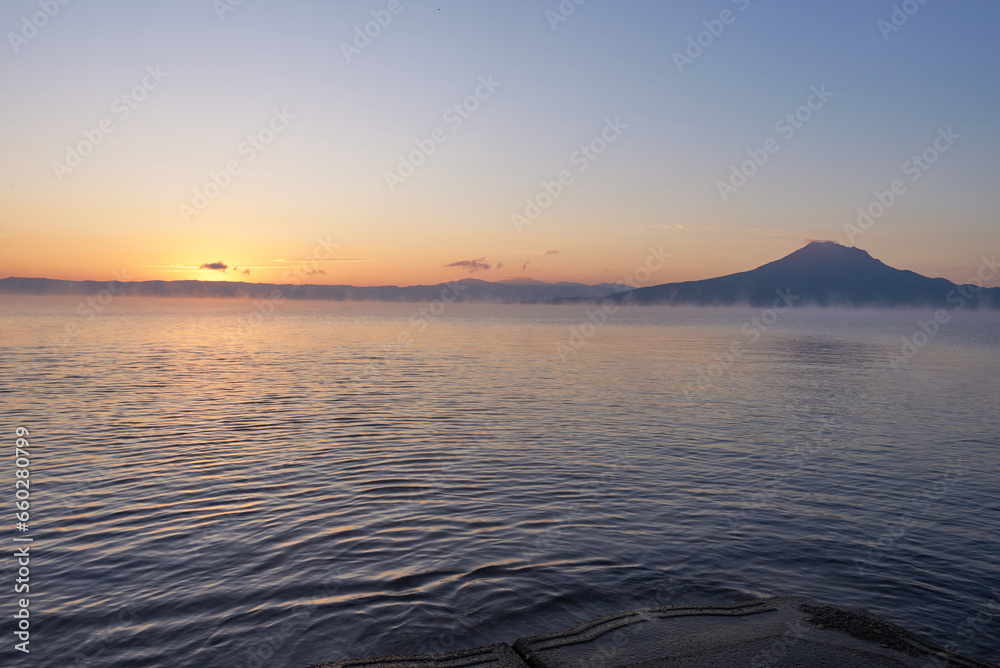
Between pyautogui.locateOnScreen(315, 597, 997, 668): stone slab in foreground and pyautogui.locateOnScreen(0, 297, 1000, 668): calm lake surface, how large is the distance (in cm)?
118

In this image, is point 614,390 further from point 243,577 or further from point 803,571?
point 243,577

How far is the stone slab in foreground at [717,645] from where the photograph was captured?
379 inches

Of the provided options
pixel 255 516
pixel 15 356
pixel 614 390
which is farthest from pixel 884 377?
pixel 15 356

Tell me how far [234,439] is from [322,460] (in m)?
6.33

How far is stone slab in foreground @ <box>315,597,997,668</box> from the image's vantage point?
962 centimetres

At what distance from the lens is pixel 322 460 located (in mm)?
24656

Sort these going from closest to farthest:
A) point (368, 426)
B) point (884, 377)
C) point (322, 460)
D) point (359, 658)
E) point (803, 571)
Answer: point (359, 658) < point (803, 571) < point (322, 460) < point (368, 426) < point (884, 377)

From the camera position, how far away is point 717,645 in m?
10.2
